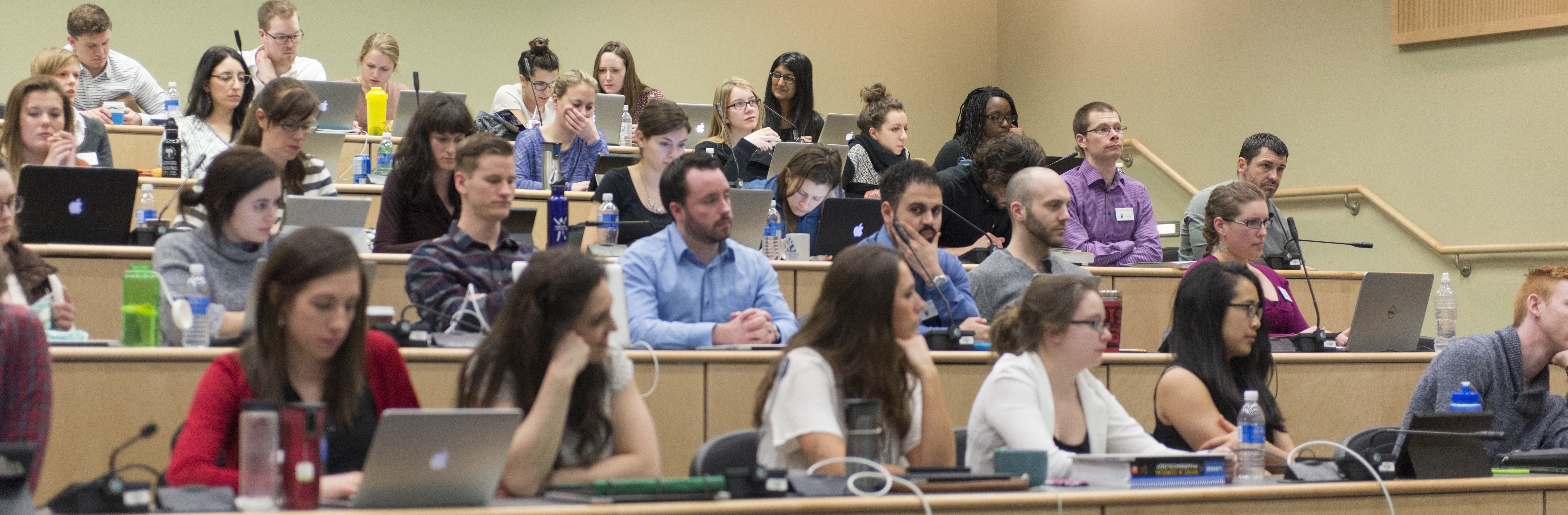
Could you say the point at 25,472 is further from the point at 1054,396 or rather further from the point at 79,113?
the point at 79,113

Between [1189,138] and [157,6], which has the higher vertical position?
[157,6]

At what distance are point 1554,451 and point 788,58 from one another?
4002 mm

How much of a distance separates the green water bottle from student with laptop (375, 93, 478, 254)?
1050 mm

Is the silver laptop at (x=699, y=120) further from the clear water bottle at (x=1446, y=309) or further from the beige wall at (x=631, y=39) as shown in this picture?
the clear water bottle at (x=1446, y=309)

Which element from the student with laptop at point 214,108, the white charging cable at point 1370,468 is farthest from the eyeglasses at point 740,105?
the white charging cable at point 1370,468

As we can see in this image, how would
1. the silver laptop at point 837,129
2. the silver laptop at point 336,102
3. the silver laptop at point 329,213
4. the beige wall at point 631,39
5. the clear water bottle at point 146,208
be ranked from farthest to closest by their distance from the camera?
1. the beige wall at point 631,39
2. the silver laptop at point 837,129
3. the silver laptop at point 336,102
4. the clear water bottle at point 146,208
5. the silver laptop at point 329,213

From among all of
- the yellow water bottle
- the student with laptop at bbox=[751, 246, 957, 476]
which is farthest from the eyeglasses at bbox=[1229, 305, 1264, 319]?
the yellow water bottle

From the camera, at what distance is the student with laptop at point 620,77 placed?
6527 mm

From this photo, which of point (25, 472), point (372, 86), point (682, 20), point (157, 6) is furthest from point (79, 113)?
point (682, 20)

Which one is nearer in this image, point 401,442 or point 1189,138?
point 401,442

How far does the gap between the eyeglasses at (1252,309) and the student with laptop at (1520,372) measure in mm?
487

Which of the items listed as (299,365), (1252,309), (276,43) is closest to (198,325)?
(299,365)

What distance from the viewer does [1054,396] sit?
263 centimetres

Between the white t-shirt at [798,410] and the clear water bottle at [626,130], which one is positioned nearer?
the white t-shirt at [798,410]
